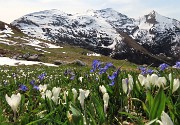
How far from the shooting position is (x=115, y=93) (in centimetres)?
461

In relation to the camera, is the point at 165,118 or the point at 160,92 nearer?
the point at 165,118

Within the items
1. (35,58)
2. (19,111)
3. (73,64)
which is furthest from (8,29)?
(19,111)

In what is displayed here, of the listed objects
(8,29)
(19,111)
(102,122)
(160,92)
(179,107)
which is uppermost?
(160,92)

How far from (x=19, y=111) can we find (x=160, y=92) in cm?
268

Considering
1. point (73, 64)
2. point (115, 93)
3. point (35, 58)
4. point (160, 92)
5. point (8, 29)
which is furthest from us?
point (8, 29)

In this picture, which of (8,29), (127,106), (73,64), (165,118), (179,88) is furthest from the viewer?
Result: (8,29)

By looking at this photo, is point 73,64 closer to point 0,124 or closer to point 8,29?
point 0,124

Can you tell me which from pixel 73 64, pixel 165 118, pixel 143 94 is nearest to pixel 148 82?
pixel 143 94

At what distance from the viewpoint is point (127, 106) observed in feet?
14.2

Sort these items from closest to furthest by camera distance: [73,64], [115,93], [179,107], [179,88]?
[179,107], [179,88], [115,93], [73,64]

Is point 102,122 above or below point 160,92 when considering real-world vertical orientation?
below

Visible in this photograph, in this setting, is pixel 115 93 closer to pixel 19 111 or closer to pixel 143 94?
pixel 143 94

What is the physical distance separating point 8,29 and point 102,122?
163130mm

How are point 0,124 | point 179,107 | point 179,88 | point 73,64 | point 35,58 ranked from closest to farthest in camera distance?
point 0,124 → point 179,107 → point 179,88 → point 73,64 → point 35,58
